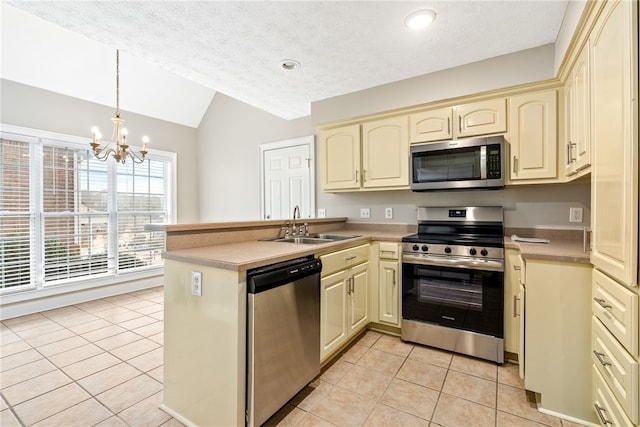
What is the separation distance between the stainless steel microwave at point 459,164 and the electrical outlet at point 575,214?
653mm

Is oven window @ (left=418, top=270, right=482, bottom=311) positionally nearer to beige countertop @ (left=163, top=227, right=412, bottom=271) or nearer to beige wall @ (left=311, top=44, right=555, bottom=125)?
beige countertop @ (left=163, top=227, right=412, bottom=271)

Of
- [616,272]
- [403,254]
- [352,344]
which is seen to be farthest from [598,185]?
[352,344]

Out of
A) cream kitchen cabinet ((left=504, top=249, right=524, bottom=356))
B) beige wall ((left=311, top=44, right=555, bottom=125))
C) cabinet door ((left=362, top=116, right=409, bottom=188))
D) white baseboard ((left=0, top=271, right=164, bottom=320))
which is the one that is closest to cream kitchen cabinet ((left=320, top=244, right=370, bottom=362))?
cabinet door ((left=362, top=116, right=409, bottom=188))

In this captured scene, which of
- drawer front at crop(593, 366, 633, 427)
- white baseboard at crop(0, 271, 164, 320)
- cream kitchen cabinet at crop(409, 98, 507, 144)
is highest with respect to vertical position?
cream kitchen cabinet at crop(409, 98, 507, 144)

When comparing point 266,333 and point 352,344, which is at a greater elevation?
point 266,333

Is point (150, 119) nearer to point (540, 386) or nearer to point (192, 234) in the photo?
point (192, 234)

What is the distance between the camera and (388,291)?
2.68 metres

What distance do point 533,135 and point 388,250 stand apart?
1.44m

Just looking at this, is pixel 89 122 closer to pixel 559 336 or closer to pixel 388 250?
pixel 388 250

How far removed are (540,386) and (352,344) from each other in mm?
1314

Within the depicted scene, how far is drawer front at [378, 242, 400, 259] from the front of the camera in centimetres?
264

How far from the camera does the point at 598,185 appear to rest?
1.38 m

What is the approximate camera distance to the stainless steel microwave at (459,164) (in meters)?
2.39

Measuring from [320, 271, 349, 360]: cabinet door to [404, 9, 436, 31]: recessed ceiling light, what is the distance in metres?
1.79
